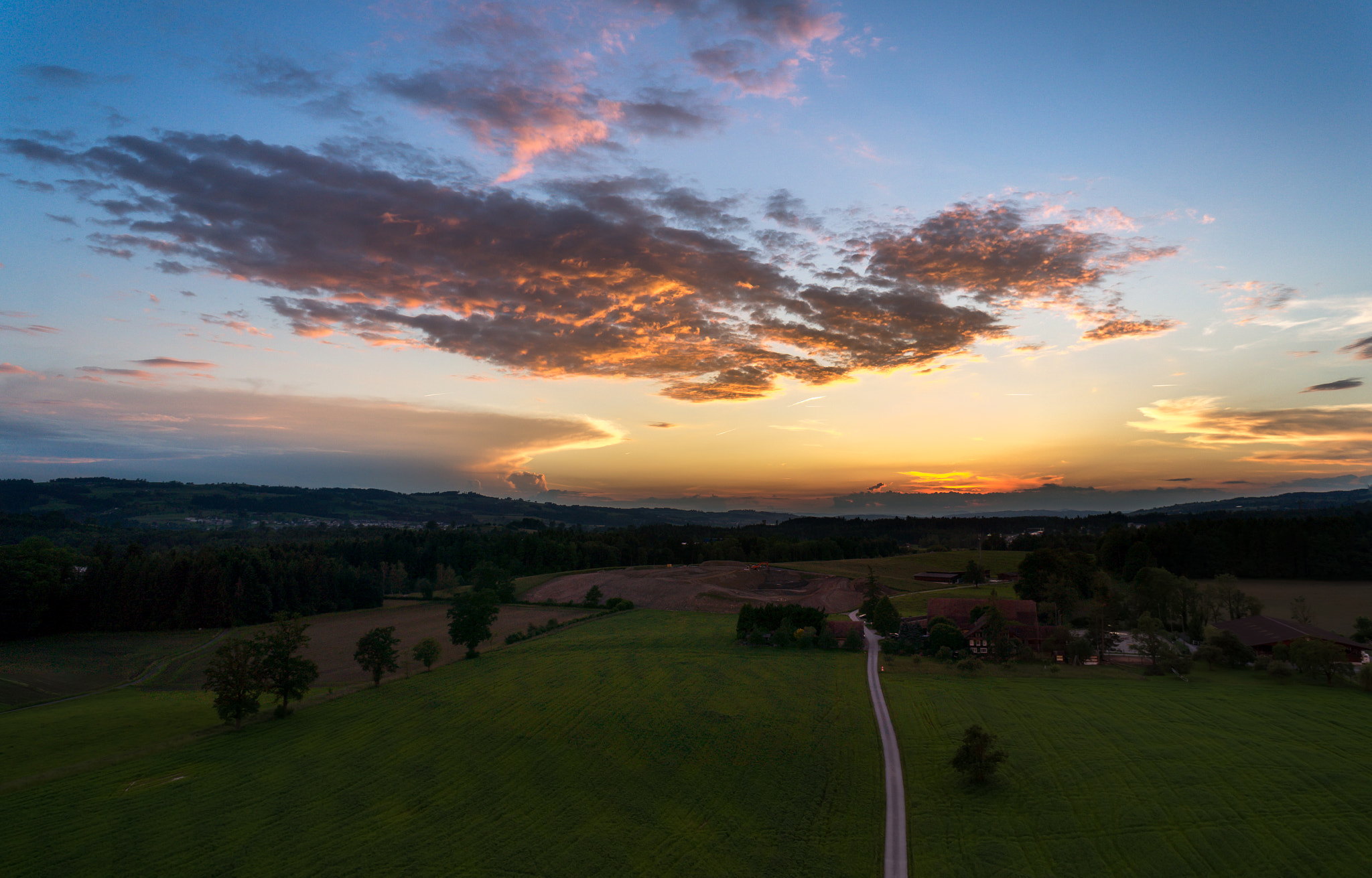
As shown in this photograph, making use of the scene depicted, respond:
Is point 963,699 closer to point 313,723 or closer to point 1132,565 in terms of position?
point 313,723

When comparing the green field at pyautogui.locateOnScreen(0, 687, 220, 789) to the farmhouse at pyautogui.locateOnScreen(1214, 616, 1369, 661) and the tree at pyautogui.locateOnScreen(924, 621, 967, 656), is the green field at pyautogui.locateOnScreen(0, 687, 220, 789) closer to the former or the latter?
the tree at pyautogui.locateOnScreen(924, 621, 967, 656)

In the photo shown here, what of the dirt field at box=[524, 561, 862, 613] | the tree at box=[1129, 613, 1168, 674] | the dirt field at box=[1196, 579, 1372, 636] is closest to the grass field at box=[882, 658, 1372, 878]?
the tree at box=[1129, 613, 1168, 674]

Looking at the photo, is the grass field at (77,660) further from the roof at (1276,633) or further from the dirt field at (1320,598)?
the dirt field at (1320,598)

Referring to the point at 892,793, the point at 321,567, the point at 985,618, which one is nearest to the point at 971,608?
the point at 985,618

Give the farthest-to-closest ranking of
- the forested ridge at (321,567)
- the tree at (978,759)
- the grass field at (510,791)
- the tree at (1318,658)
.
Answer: the forested ridge at (321,567), the tree at (1318,658), the tree at (978,759), the grass field at (510,791)

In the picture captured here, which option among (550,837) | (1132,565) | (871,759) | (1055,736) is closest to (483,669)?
(550,837)

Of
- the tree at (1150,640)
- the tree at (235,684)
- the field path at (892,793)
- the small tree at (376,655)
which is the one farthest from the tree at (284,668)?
the tree at (1150,640)
